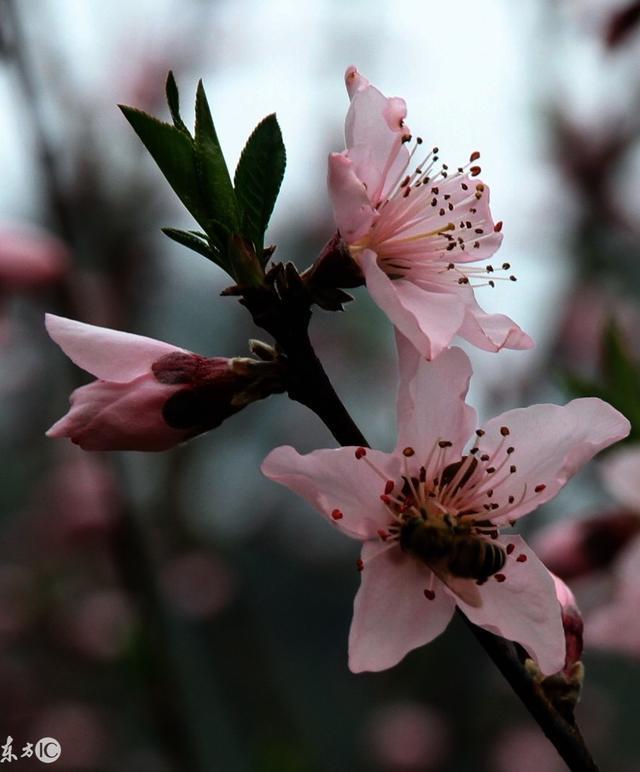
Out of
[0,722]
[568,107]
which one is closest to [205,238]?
[0,722]

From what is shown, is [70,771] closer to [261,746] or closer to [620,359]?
[261,746]

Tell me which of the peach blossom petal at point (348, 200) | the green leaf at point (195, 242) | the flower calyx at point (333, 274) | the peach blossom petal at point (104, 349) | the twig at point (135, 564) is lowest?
the twig at point (135, 564)

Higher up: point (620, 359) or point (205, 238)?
point (205, 238)

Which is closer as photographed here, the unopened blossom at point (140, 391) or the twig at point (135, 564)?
the unopened blossom at point (140, 391)

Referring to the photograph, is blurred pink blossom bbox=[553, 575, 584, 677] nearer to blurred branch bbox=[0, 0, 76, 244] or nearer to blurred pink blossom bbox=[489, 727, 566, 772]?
blurred branch bbox=[0, 0, 76, 244]

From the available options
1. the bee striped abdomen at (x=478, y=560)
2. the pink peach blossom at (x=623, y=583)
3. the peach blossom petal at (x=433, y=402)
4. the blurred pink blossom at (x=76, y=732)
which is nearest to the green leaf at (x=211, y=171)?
the peach blossom petal at (x=433, y=402)

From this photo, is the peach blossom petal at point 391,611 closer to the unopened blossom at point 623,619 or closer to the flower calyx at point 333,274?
the flower calyx at point 333,274

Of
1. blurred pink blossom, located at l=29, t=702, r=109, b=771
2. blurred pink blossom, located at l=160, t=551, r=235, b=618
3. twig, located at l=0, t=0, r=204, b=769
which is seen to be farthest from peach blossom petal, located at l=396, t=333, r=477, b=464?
blurred pink blossom, located at l=160, t=551, r=235, b=618
